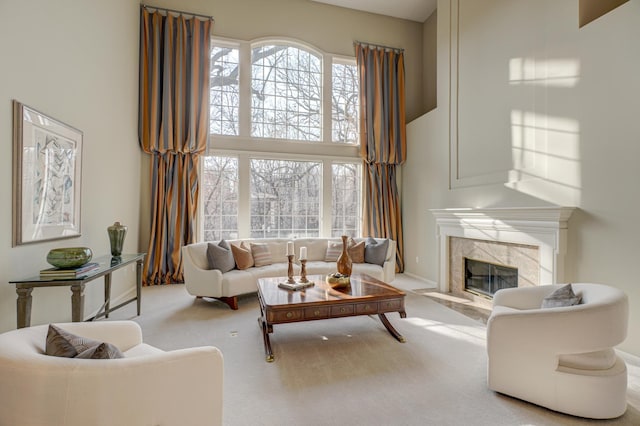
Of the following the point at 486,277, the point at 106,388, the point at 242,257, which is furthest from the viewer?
the point at 242,257

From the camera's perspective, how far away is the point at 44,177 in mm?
2557

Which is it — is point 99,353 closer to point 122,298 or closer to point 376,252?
point 122,298

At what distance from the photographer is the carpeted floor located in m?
1.81

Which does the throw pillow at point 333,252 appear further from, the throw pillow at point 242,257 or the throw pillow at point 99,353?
the throw pillow at point 99,353

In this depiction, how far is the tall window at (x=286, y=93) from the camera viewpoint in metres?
5.59

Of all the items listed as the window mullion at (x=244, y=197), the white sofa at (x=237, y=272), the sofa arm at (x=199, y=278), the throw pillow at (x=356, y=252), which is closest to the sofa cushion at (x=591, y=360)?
the white sofa at (x=237, y=272)

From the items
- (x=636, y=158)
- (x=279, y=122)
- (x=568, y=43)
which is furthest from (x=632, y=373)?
(x=279, y=122)

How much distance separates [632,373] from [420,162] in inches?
159

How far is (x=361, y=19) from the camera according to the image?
Result: 600 cm

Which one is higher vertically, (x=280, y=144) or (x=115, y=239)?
(x=280, y=144)

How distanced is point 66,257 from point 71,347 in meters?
1.55

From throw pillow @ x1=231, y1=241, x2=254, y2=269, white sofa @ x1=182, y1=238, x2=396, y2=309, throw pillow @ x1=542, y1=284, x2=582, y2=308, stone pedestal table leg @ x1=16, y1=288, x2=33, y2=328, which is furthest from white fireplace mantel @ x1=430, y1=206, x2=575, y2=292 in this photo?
stone pedestal table leg @ x1=16, y1=288, x2=33, y2=328

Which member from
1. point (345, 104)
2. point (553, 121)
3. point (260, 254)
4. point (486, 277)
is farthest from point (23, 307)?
point (345, 104)

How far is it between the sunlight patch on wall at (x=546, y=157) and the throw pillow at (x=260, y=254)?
3337mm
